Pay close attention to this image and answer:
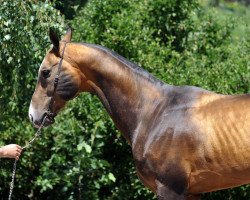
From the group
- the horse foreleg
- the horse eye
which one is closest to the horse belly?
the horse foreleg

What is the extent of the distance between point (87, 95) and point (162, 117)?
2602 mm

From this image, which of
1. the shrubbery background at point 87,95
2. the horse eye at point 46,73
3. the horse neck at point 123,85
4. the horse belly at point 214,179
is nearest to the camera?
the horse belly at point 214,179

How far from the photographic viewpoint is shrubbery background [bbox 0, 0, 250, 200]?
19.8ft

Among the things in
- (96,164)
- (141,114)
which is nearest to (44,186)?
(96,164)

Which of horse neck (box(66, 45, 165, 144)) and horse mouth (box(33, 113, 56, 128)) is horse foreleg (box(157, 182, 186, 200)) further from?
horse mouth (box(33, 113, 56, 128))

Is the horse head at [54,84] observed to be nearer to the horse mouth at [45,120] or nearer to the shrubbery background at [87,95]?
the horse mouth at [45,120]

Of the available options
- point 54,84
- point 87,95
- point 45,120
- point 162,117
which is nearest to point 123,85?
point 162,117

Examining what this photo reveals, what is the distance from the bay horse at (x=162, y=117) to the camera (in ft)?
13.3

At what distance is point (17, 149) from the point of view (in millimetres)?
4719

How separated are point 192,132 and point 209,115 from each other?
17cm

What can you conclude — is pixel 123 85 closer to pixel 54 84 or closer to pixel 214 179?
pixel 54 84

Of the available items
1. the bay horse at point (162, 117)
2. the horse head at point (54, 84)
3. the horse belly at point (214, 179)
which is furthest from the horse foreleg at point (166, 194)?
the horse head at point (54, 84)

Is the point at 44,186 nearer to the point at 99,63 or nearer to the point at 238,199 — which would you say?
the point at 238,199

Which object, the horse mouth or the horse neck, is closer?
the horse neck
